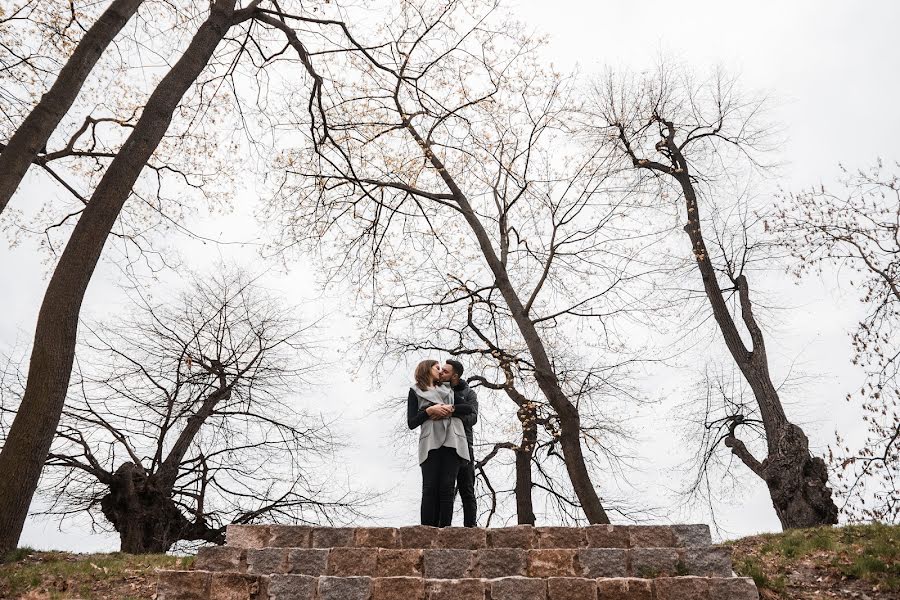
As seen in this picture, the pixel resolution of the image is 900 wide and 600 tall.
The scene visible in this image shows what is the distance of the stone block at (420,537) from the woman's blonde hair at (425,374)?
1.39m

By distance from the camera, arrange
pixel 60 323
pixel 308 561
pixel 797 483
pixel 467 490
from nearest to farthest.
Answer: pixel 308 561, pixel 467 490, pixel 60 323, pixel 797 483

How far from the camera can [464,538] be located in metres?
5.93

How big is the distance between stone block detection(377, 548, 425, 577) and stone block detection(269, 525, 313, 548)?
834 millimetres

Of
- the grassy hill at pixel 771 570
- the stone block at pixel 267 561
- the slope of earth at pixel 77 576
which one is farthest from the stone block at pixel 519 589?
the slope of earth at pixel 77 576

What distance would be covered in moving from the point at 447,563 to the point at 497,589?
76 centimetres

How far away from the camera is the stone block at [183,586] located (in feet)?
17.1

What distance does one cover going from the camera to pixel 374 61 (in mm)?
10789

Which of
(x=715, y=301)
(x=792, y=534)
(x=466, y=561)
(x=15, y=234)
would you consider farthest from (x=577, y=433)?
(x=15, y=234)

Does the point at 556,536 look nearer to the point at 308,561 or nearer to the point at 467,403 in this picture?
the point at 467,403

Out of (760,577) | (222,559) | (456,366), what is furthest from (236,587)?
(760,577)

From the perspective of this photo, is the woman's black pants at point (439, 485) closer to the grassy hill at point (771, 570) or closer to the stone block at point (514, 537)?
the stone block at point (514, 537)

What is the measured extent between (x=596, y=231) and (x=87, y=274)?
786 centimetres

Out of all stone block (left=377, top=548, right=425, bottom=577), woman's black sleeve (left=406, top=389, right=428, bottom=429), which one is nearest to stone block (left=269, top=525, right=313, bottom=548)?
stone block (left=377, top=548, right=425, bottom=577)

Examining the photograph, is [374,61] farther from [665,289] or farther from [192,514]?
[192,514]
